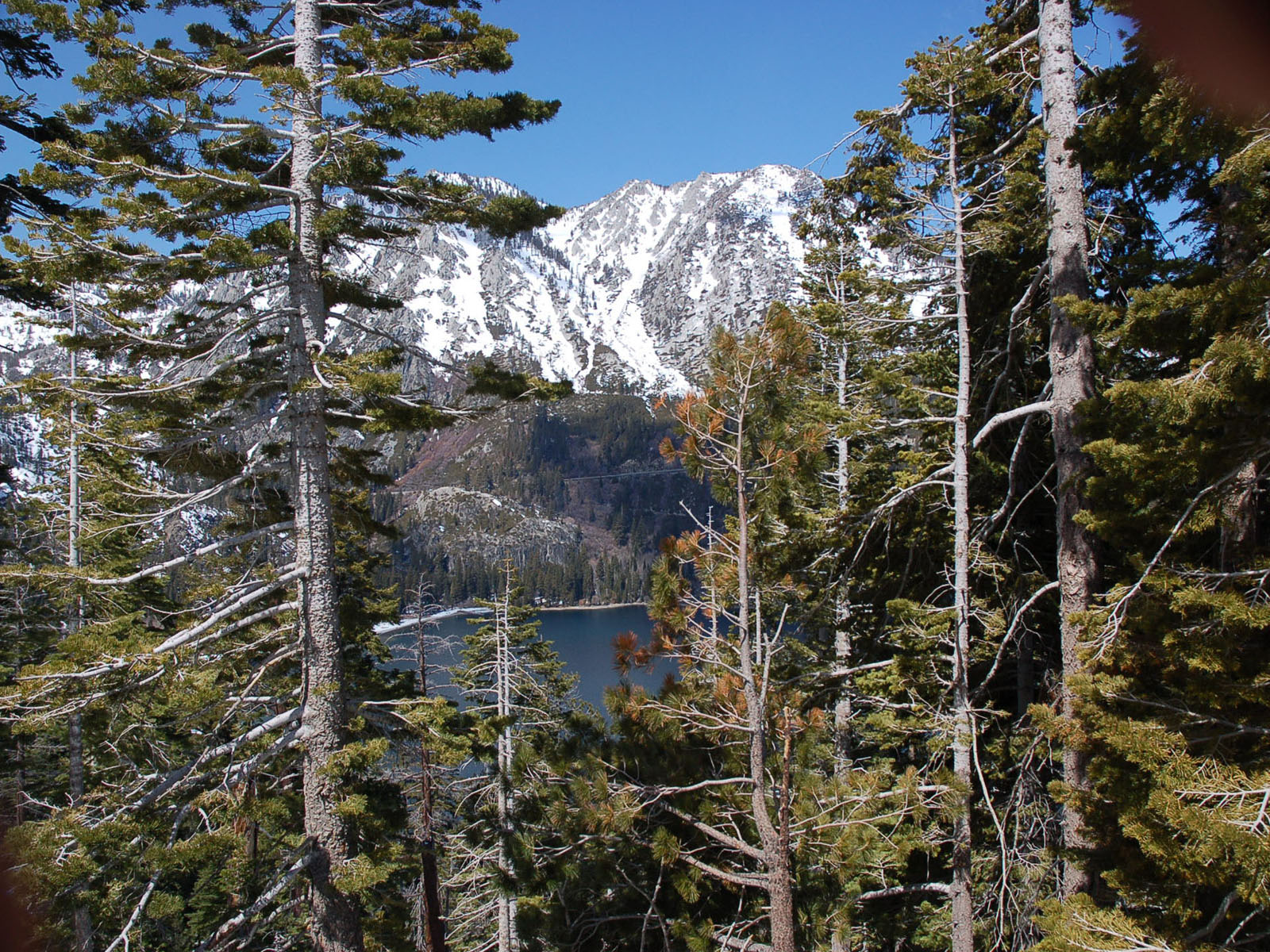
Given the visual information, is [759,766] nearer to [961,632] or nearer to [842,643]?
[961,632]

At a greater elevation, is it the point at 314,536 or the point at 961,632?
the point at 314,536

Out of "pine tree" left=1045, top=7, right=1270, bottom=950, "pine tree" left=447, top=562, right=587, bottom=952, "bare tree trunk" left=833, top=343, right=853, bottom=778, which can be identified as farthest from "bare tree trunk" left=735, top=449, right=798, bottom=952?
"pine tree" left=447, top=562, right=587, bottom=952

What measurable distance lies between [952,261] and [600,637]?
70541 mm

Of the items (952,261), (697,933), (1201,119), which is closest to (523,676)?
(697,933)

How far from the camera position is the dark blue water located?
596 inches

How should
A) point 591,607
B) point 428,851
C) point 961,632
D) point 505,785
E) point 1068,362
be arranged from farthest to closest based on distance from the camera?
point 591,607 < point 428,851 < point 505,785 < point 961,632 < point 1068,362

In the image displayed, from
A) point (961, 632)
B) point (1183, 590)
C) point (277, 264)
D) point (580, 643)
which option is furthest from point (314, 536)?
point (580, 643)

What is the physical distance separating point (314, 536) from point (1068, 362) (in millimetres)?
6738

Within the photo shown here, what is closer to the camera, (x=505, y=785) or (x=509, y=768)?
(x=509, y=768)

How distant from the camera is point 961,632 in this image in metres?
5.88

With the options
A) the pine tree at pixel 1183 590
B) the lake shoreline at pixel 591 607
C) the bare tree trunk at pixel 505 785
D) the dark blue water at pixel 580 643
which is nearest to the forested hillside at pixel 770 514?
the pine tree at pixel 1183 590

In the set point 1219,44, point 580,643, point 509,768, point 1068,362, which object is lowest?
point 580,643

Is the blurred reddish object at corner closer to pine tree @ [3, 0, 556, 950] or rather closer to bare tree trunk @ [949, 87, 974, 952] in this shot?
bare tree trunk @ [949, 87, 974, 952]

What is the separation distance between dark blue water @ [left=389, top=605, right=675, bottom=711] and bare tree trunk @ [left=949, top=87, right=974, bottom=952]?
4.71 m
